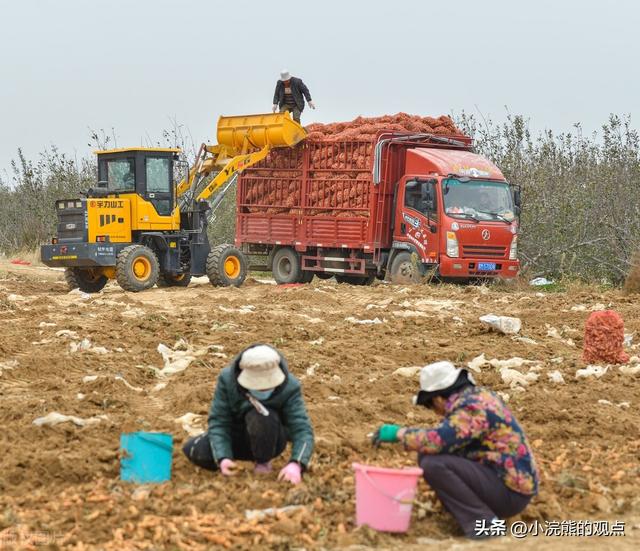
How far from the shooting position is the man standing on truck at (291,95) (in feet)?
73.0

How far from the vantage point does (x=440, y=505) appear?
251 inches

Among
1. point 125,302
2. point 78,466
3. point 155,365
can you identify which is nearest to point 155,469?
point 78,466

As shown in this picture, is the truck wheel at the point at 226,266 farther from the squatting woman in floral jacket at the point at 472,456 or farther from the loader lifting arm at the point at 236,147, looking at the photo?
the squatting woman in floral jacket at the point at 472,456

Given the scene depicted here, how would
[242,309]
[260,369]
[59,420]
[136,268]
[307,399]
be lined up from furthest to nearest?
[136,268]
[242,309]
[307,399]
[59,420]
[260,369]

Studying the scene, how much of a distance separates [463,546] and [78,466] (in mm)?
2675

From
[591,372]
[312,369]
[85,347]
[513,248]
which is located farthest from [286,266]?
[591,372]

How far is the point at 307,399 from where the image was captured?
30.8 ft

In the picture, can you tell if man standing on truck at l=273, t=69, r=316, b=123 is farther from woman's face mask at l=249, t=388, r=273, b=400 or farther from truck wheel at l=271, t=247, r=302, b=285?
woman's face mask at l=249, t=388, r=273, b=400

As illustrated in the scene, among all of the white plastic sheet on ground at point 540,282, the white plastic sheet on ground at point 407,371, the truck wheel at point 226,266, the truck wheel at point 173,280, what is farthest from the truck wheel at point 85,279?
the white plastic sheet on ground at point 407,371

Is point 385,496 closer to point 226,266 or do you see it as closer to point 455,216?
point 455,216

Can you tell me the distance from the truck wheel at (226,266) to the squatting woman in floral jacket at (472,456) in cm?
1540

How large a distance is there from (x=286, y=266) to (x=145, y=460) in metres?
16.9

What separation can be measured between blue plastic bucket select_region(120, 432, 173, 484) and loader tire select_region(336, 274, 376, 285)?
1614cm

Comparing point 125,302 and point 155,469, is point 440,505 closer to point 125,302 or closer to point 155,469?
point 155,469
